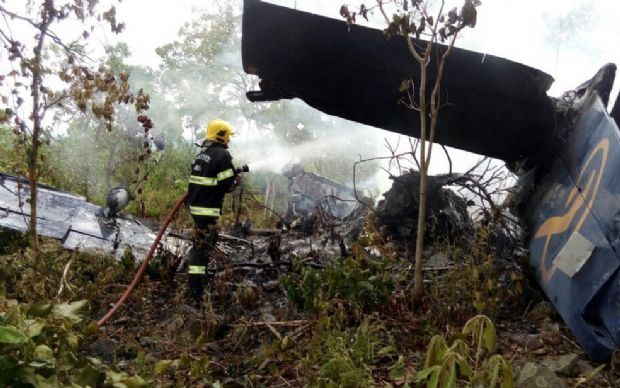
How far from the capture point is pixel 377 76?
15.5 ft

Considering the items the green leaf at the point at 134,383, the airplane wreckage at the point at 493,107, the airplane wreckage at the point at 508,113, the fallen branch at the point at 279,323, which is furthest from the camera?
the fallen branch at the point at 279,323

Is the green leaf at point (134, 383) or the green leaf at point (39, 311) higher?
the green leaf at point (39, 311)

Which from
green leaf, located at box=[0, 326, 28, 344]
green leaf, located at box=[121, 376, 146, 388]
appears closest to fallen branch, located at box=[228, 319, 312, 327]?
green leaf, located at box=[121, 376, 146, 388]

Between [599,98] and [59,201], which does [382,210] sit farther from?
[59,201]

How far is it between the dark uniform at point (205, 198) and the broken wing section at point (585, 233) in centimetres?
305

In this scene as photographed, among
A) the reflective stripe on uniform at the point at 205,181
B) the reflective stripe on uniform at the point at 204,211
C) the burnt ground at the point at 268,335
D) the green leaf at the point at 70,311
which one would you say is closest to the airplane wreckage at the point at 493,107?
the burnt ground at the point at 268,335

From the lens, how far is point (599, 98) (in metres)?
4.10

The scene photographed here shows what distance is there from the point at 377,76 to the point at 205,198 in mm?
2153

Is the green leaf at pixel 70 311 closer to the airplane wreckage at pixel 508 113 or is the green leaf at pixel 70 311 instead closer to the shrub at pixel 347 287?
the shrub at pixel 347 287

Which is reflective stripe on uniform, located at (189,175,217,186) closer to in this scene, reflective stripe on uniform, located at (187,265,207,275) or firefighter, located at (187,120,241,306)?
firefighter, located at (187,120,241,306)

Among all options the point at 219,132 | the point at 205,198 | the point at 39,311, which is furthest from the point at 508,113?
the point at 39,311

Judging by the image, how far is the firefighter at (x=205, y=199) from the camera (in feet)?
17.0

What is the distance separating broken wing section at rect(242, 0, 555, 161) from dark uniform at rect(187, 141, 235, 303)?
776 mm

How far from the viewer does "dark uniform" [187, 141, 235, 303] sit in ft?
17.0
